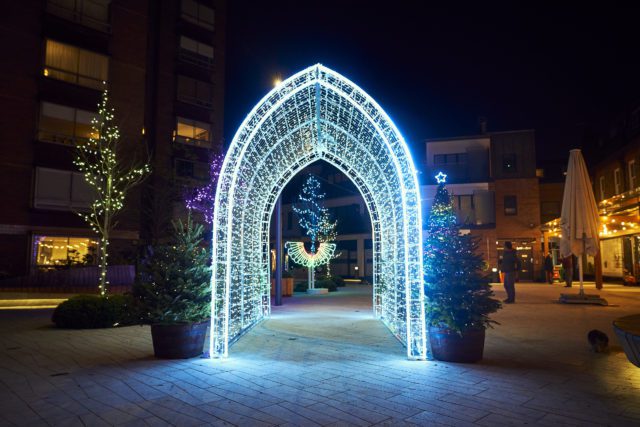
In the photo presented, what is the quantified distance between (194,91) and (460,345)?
29.5 m

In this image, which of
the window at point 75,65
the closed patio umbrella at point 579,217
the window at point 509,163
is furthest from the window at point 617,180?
the window at point 75,65

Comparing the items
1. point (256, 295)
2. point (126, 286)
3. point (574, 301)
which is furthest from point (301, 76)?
point (126, 286)

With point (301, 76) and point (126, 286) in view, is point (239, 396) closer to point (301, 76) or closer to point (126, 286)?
point (301, 76)

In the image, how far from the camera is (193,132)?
31922mm

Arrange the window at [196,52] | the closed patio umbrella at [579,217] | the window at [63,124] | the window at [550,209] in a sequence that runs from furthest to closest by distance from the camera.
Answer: the window at [550,209], the window at [196,52], the window at [63,124], the closed patio umbrella at [579,217]

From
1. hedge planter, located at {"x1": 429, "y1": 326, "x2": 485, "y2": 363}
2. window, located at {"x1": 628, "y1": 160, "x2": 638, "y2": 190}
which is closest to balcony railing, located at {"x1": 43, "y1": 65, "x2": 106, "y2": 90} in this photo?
hedge planter, located at {"x1": 429, "y1": 326, "x2": 485, "y2": 363}

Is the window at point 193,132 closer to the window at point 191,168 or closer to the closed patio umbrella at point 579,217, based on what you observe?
the window at point 191,168

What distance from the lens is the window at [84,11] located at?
2398cm

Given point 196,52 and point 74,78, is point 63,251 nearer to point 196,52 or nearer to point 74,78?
point 74,78

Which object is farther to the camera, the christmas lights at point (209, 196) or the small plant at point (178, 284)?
the christmas lights at point (209, 196)

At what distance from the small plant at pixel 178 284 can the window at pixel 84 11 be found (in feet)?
74.3

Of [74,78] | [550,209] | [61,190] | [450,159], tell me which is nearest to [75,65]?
[74,78]

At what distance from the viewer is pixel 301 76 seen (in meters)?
8.24

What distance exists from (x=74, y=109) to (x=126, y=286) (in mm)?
11333
